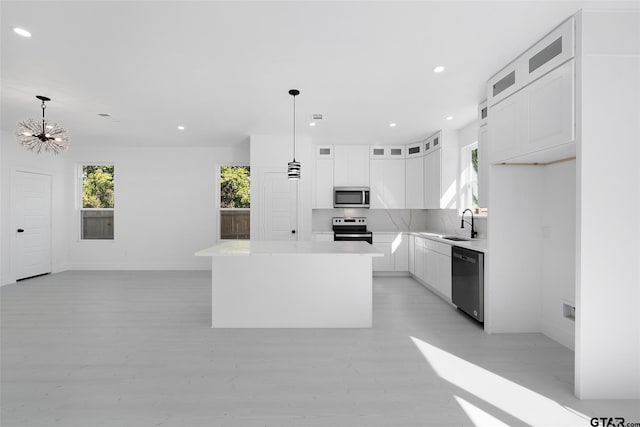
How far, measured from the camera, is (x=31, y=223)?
19.3 feet

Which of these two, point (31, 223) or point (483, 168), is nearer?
point (483, 168)

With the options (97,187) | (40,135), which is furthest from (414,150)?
(97,187)

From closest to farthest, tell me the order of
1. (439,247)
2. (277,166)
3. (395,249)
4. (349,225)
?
1. (439,247)
2. (277,166)
3. (395,249)
4. (349,225)

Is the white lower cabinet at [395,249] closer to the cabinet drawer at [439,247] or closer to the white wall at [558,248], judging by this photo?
the cabinet drawer at [439,247]

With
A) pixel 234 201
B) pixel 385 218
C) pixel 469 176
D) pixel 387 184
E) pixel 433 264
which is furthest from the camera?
pixel 234 201

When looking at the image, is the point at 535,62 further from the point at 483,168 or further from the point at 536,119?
the point at 483,168

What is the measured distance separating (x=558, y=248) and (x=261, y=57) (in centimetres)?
339

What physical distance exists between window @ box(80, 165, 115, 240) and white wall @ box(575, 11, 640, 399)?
7881 millimetres

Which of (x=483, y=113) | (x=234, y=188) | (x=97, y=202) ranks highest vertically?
(x=483, y=113)

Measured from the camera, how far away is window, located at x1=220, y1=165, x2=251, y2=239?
6902 millimetres

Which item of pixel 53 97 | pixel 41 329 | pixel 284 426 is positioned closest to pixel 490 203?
pixel 284 426

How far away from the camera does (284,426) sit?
186 cm

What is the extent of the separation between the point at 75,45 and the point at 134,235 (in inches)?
194

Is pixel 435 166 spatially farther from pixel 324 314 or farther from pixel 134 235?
pixel 134 235
